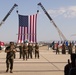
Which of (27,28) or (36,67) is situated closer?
(36,67)

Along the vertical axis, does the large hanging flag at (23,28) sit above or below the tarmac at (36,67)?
above

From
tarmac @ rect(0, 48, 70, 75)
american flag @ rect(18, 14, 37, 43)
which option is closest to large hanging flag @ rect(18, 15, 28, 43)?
american flag @ rect(18, 14, 37, 43)

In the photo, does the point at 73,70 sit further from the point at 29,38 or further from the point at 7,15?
the point at 7,15

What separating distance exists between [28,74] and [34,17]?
124 feet

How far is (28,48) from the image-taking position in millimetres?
30641

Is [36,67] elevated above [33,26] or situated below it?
below

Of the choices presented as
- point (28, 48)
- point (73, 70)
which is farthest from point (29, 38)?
point (73, 70)

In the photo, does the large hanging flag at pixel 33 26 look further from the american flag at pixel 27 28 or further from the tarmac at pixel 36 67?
the tarmac at pixel 36 67

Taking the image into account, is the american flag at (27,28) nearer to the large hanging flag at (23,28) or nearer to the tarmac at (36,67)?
the large hanging flag at (23,28)

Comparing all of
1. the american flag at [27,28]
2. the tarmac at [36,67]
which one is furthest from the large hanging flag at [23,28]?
the tarmac at [36,67]

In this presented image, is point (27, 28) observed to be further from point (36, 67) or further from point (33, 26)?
point (36, 67)

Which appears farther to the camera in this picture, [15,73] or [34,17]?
[34,17]

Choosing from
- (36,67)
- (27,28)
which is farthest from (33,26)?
(36,67)

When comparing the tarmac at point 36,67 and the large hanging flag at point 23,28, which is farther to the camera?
the large hanging flag at point 23,28
